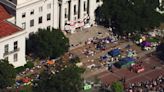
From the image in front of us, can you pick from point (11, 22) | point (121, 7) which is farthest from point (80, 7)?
point (11, 22)

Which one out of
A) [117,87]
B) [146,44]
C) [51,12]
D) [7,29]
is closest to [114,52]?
[146,44]

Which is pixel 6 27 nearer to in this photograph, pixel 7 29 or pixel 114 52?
pixel 7 29

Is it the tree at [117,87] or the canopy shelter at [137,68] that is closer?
the tree at [117,87]

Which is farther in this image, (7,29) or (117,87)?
(7,29)

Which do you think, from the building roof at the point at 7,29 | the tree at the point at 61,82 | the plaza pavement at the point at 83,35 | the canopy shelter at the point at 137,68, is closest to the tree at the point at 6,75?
the tree at the point at 61,82

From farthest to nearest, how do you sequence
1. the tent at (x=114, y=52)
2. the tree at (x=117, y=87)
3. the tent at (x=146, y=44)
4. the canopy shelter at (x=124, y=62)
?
the tent at (x=146, y=44)
the tent at (x=114, y=52)
the canopy shelter at (x=124, y=62)
the tree at (x=117, y=87)

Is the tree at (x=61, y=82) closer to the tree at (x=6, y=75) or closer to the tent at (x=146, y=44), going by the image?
the tree at (x=6, y=75)
